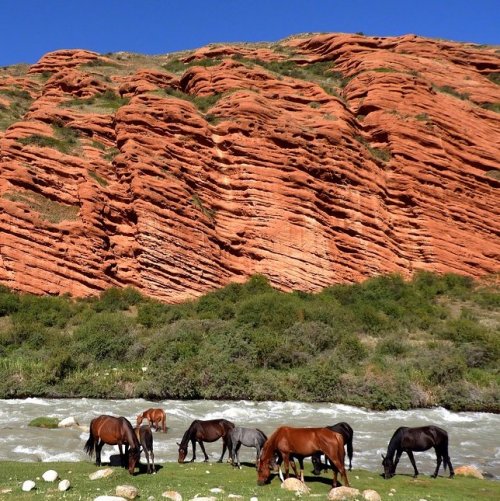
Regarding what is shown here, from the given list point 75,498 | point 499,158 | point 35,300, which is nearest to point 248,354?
point 35,300

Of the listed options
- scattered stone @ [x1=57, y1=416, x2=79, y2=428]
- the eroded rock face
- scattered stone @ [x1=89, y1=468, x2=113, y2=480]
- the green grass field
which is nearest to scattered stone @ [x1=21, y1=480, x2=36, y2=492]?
the green grass field

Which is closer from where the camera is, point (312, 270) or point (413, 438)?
point (413, 438)

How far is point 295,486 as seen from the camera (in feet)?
27.6

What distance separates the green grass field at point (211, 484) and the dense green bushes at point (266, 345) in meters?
10.2

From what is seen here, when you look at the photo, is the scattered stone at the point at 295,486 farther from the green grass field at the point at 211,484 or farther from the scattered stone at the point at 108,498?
the scattered stone at the point at 108,498

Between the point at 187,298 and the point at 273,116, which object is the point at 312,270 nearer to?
the point at 187,298

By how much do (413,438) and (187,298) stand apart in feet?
76.1

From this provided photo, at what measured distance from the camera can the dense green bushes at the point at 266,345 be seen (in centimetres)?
2117

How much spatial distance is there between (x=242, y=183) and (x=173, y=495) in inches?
1230

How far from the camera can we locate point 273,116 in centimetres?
4031

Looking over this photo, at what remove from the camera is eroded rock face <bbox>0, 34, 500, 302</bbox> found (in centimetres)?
3341

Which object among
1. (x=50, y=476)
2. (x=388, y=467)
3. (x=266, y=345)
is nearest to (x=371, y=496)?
(x=388, y=467)

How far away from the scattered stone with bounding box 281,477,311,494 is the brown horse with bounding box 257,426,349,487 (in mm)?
277

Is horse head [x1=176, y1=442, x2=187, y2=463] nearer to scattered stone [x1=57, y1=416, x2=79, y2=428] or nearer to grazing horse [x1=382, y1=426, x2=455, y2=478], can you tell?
grazing horse [x1=382, y1=426, x2=455, y2=478]
